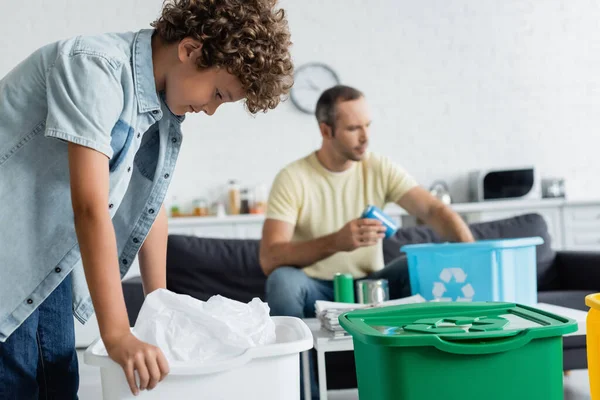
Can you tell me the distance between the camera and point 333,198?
2.91m

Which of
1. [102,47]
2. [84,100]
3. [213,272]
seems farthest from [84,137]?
[213,272]

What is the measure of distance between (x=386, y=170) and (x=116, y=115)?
184 centimetres

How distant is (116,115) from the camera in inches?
49.0

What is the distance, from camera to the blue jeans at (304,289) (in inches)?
97.7

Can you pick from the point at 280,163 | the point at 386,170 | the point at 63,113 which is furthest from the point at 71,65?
the point at 280,163

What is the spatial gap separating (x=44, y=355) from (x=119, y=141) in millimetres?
433

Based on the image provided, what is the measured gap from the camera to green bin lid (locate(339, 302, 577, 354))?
3.84 feet

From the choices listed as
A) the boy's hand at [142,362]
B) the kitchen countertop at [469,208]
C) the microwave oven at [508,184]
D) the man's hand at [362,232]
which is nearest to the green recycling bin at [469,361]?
the boy's hand at [142,362]

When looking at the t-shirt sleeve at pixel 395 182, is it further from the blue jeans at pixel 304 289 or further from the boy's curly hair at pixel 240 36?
the boy's curly hair at pixel 240 36

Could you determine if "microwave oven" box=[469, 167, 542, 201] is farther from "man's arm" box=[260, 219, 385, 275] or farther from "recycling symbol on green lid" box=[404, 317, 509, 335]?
"recycling symbol on green lid" box=[404, 317, 509, 335]

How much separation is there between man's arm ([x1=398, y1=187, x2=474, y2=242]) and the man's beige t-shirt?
1.6 inches

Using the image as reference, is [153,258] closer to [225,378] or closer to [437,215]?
[225,378]

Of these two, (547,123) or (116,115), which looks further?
(547,123)

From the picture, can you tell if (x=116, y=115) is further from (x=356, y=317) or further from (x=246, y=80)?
(x=356, y=317)
